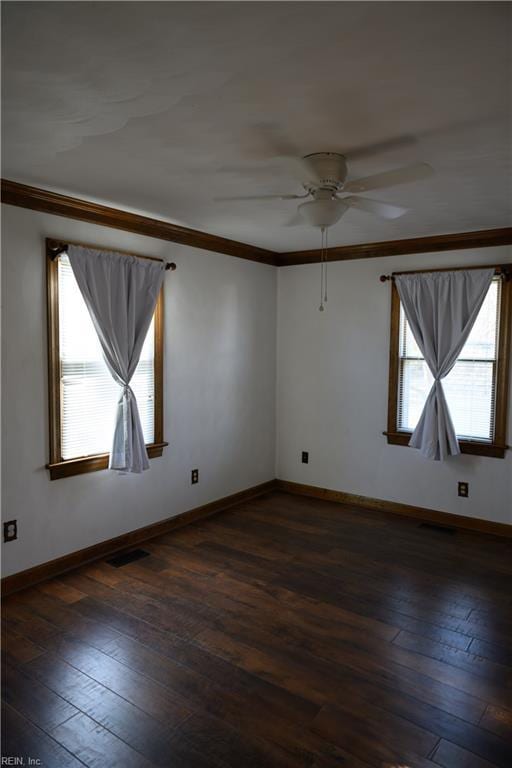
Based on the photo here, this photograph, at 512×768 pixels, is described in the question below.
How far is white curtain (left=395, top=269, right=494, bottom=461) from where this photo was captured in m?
4.46

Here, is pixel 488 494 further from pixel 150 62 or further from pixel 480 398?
pixel 150 62

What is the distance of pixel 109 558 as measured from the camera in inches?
154

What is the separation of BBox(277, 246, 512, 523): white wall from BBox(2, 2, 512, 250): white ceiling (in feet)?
6.29

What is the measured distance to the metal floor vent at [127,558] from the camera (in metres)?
3.83

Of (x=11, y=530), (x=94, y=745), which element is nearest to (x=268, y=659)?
(x=94, y=745)

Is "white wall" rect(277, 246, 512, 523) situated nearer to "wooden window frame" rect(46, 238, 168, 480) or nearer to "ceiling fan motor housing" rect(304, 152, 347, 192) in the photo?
"ceiling fan motor housing" rect(304, 152, 347, 192)

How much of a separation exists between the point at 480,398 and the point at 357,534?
5.22ft

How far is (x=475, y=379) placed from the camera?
14.9 ft

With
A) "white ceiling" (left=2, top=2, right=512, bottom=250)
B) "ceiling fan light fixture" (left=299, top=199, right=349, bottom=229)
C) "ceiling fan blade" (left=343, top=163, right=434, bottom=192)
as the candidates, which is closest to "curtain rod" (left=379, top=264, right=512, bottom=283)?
"white ceiling" (left=2, top=2, right=512, bottom=250)

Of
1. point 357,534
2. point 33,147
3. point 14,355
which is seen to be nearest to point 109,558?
point 14,355

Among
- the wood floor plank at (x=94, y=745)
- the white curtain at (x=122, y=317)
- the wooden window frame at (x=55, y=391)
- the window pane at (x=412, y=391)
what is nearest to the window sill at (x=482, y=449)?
the window pane at (x=412, y=391)

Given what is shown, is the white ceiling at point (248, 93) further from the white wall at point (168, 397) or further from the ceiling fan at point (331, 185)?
the white wall at point (168, 397)

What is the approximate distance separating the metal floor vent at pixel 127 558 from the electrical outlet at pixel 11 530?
2.49 ft

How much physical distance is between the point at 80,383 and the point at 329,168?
2236 millimetres
